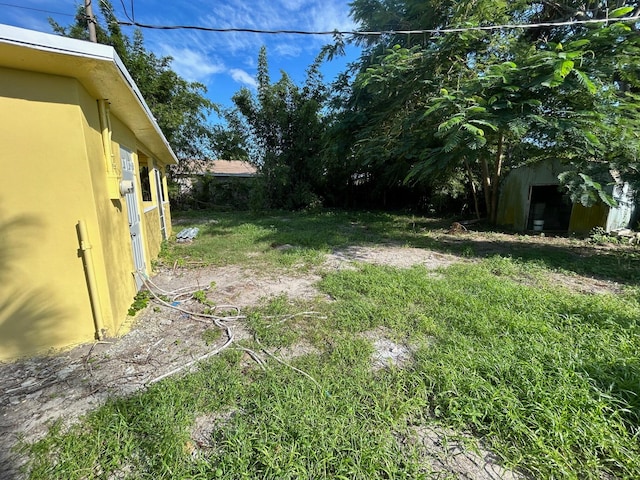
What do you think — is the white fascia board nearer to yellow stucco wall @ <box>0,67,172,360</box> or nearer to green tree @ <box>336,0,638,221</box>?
yellow stucco wall @ <box>0,67,172,360</box>

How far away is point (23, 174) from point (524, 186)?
10.5 m

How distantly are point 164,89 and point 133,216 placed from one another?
9.03 meters

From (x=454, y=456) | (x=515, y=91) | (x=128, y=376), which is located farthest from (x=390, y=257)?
(x=128, y=376)

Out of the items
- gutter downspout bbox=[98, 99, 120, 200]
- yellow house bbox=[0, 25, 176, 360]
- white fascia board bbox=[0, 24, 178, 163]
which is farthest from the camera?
gutter downspout bbox=[98, 99, 120, 200]

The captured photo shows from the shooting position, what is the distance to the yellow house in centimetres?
192

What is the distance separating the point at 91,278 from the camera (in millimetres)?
2240

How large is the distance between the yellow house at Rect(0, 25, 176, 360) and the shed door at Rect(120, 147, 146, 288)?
3.20ft

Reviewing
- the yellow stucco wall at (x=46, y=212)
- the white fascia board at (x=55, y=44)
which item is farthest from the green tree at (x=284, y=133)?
the white fascia board at (x=55, y=44)

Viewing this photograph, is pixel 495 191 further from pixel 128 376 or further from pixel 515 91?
pixel 128 376

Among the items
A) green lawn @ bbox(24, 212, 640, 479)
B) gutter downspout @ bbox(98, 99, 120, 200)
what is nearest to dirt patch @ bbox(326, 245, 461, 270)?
green lawn @ bbox(24, 212, 640, 479)

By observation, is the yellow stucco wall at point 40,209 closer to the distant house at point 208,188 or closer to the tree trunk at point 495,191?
the tree trunk at point 495,191

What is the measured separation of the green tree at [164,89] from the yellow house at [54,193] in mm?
8829

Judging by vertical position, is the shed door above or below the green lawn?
above

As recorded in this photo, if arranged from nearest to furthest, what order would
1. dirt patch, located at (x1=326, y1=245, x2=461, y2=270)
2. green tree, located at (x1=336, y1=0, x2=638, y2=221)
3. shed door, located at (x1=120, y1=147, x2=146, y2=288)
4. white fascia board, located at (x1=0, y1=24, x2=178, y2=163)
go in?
white fascia board, located at (x1=0, y1=24, x2=178, y2=163), shed door, located at (x1=120, y1=147, x2=146, y2=288), green tree, located at (x1=336, y1=0, x2=638, y2=221), dirt patch, located at (x1=326, y1=245, x2=461, y2=270)
